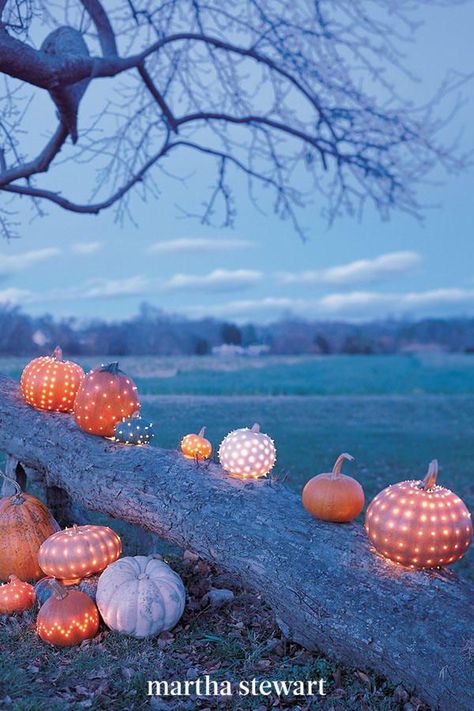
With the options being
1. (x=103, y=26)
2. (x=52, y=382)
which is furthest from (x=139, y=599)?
(x=103, y=26)

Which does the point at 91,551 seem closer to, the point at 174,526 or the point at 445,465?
the point at 174,526

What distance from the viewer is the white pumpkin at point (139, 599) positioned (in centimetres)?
554

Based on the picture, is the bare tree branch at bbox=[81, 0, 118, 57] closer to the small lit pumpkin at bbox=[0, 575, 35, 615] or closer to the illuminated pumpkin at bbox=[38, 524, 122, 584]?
the illuminated pumpkin at bbox=[38, 524, 122, 584]

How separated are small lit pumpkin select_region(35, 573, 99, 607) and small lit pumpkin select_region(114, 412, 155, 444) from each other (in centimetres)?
134

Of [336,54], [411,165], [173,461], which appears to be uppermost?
[336,54]

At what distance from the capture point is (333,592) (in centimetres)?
504

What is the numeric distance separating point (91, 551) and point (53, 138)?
627 centimetres

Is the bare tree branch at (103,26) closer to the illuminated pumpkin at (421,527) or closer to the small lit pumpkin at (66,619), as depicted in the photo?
the small lit pumpkin at (66,619)

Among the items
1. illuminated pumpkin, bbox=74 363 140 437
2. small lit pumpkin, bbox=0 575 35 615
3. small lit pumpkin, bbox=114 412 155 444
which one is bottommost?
small lit pumpkin, bbox=0 575 35 615

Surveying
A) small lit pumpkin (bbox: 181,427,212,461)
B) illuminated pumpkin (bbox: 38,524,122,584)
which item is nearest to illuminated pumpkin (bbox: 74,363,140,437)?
small lit pumpkin (bbox: 181,427,212,461)

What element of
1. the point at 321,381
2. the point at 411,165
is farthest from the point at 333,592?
the point at 321,381

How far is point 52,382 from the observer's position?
7531mm

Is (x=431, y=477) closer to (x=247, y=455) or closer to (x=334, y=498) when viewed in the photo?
(x=334, y=498)

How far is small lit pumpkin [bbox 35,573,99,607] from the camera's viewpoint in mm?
5961
